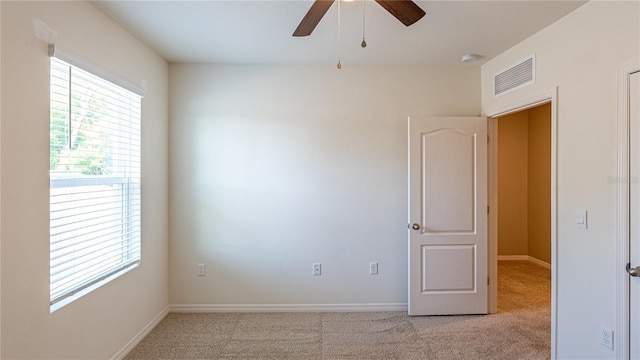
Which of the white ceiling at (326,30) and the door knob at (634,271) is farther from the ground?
the white ceiling at (326,30)

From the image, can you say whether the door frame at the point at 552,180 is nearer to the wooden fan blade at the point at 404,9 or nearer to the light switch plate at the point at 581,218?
the light switch plate at the point at 581,218

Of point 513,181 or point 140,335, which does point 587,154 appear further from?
point 140,335

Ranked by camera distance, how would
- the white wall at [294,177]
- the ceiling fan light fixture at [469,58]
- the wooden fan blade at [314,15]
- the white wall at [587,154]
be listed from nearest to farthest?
the wooden fan blade at [314,15], the white wall at [587,154], the ceiling fan light fixture at [469,58], the white wall at [294,177]

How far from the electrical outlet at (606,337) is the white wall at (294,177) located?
161 cm

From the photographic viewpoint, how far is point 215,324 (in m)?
3.01

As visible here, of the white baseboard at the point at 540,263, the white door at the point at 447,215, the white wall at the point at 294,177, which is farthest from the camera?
the white baseboard at the point at 540,263

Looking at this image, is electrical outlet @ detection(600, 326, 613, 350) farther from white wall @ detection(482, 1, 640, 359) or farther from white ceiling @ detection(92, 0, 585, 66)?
white ceiling @ detection(92, 0, 585, 66)

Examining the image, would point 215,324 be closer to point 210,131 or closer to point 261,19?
point 210,131

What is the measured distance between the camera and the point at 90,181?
217 cm

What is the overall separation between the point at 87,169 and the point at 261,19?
5.29 feet

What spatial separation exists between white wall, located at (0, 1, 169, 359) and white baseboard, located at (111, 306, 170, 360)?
0.05 meters

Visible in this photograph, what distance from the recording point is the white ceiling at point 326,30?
2137 millimetres

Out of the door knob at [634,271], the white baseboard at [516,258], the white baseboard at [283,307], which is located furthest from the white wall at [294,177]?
the white baseboard at [516,258]

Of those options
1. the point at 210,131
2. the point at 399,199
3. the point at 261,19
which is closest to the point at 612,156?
the point at 399,199
